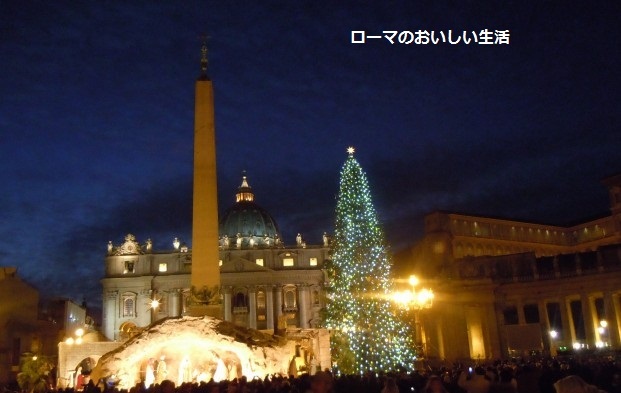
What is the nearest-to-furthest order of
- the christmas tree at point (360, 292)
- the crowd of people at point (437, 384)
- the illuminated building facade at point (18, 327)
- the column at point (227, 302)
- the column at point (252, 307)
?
the crowd of people at point (437, 384) < the christmas tree at point (360, 292) < the illuminated building facade at point (18, 327) < the column at point (227, 302) < the column at point (252, 307)

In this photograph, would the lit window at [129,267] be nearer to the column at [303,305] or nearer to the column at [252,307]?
the column at [252,307]

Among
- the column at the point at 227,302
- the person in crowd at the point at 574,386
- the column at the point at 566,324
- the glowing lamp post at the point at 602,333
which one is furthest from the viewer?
the column at the point at 227,302

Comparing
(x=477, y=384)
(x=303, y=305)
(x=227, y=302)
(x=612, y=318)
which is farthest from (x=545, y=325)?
(x=227, y=302)

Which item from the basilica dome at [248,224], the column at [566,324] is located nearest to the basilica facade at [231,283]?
the basilica dome at [248,224]

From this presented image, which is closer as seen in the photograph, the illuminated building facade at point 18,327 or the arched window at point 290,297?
the illuminated building facade at point 18,327

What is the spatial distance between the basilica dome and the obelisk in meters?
81.5

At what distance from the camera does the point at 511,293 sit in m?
61.4

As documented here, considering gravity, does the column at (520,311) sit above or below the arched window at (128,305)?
below

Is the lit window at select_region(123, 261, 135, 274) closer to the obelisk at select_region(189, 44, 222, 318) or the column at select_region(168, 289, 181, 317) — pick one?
the column at select_region(168, 289, 181, 317)

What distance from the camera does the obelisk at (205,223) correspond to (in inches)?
1217

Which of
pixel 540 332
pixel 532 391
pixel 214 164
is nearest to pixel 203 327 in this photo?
pixel 214 164

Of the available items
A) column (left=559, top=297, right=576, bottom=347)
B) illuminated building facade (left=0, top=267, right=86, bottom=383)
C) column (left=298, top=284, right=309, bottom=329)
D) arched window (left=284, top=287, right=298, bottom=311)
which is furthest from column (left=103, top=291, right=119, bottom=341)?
column (left=559, top=297, right=576, bottom=347)

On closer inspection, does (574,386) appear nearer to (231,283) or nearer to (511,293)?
(511,293)

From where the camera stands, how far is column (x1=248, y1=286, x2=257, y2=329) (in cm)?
9569
